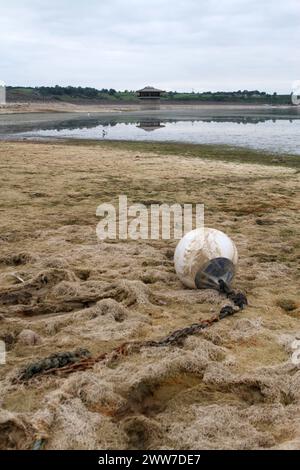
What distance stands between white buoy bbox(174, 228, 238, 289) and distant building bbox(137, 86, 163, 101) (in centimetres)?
9359

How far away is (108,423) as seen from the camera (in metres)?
3.14

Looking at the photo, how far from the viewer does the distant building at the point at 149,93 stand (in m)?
95.3

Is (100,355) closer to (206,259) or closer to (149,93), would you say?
(206,259)

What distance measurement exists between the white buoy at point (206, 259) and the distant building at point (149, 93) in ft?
307

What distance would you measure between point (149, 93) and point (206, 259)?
9673 cm

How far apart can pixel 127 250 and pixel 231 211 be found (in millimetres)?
3128

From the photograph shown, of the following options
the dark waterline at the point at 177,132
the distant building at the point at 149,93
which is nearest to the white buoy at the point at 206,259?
the dark waterline at the point at 177,132

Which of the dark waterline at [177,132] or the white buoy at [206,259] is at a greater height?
the dark waterline at [177,132]

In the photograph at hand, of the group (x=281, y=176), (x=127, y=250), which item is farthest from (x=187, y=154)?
(x=127, y=250)

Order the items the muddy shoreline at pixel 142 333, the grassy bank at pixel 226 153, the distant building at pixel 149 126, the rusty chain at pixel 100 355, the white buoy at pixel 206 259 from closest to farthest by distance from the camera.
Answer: the muddy shoreline at pixel 142 333, the rusty chain at pixel 100 355, the white buoy at pixel 206 259, the grassy bank at pixel 226 153, the distant building at pixel 149 126

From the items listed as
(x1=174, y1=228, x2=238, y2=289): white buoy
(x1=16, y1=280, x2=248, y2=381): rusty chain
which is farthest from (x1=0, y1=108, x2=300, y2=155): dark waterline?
(x1=16, y1=280, x2=248, y2=381): rusty chain

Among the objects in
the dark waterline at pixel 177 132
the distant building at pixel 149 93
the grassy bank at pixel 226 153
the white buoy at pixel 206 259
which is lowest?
the white buoy at pixel 206 259

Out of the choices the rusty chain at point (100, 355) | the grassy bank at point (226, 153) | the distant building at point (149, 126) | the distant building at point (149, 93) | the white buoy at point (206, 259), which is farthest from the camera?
the distant building at point (149, 93)

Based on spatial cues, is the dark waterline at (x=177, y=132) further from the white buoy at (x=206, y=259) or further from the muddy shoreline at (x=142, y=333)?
the white buoy at (x=206, y=259)
